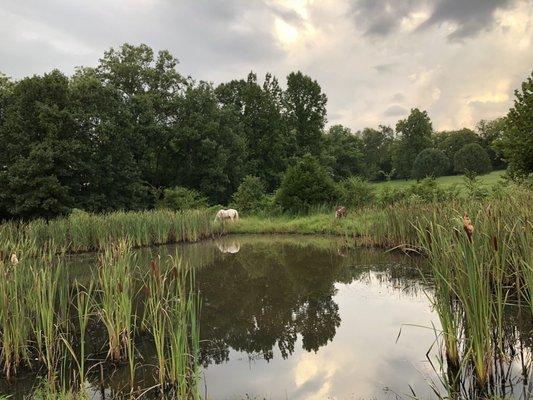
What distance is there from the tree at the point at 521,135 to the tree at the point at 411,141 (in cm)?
3347

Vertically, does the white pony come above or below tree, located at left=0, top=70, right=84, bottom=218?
below

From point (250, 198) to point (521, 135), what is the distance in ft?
44.8

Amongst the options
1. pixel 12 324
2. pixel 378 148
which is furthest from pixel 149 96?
pixel 378 148

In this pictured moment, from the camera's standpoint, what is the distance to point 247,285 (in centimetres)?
876

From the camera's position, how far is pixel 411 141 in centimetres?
5219

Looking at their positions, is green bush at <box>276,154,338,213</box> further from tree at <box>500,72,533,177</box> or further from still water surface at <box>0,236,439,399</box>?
still water surface at <box>0,236,439,399</box>

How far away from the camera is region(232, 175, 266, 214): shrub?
24203 mm

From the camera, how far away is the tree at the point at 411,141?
2029 inches

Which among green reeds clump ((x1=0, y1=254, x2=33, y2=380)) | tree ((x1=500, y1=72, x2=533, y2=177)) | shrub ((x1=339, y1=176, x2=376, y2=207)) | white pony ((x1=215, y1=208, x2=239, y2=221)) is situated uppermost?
tree ((x1=500, y1=72, x2=533, y2=177))

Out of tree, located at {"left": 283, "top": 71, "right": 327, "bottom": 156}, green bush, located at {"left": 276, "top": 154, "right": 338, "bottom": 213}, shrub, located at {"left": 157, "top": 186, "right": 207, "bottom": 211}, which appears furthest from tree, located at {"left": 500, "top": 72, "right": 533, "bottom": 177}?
tree, located at {"left": 283, "top": 71, "right": 327, "bottom": 156}

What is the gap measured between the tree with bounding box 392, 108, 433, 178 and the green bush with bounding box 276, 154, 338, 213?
32.9m

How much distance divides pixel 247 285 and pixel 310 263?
2.61m

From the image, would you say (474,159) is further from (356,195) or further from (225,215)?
(225,215)

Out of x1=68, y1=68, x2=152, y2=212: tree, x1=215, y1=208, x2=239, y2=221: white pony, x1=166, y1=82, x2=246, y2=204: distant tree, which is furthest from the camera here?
x1=166, y1=82, x2=246, y2=204: distant tree
